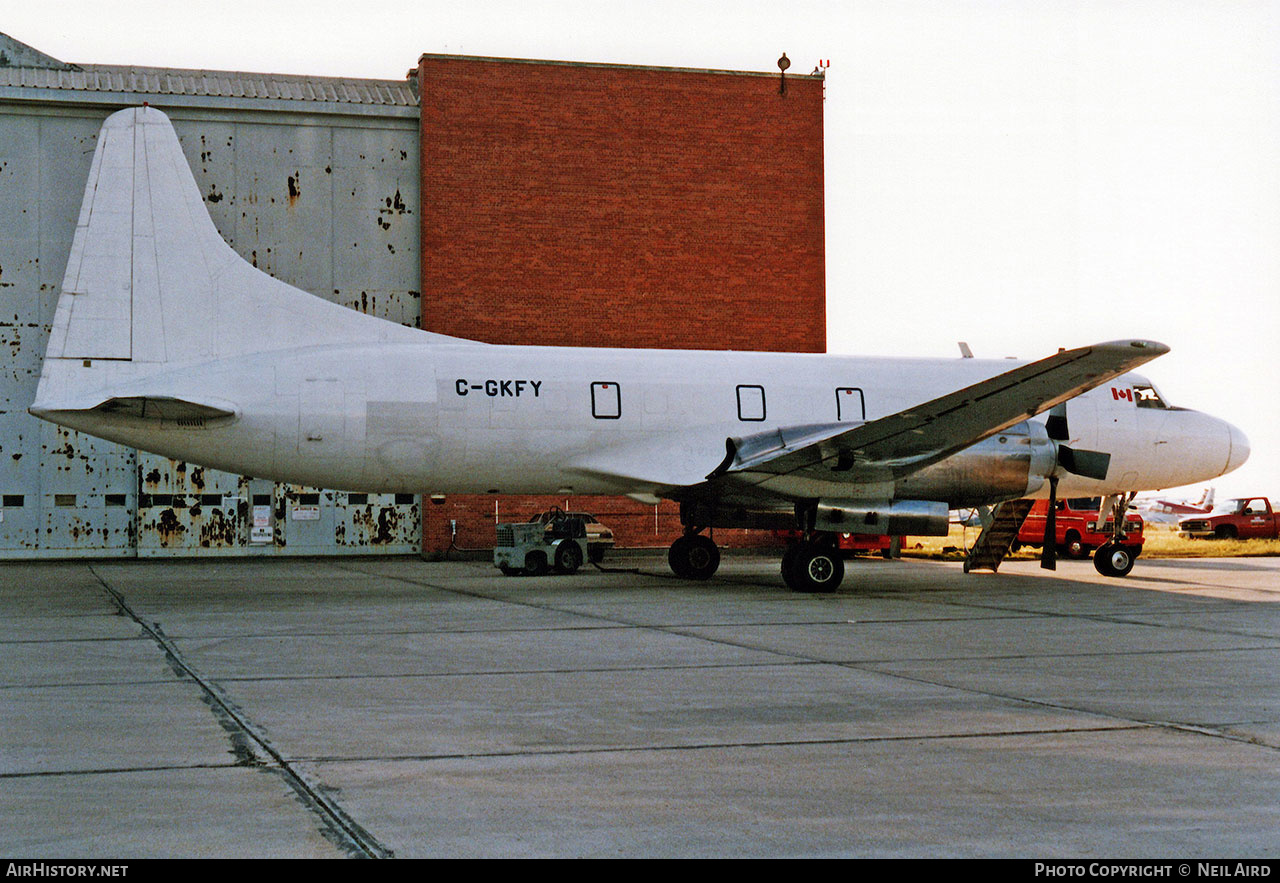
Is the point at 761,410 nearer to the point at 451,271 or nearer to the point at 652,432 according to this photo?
the point at 652,432

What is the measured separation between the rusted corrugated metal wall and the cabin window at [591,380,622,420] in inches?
525

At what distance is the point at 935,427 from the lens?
1842 cm

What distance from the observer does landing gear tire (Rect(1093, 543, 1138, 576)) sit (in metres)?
24.0

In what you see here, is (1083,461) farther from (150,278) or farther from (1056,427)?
(150,278)

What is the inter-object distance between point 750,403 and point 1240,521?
30855mm

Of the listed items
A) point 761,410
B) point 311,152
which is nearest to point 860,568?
point 761,410

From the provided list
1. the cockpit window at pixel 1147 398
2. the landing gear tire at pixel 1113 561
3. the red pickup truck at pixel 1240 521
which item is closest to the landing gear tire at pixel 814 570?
the landing gear tire at pixel 1113 561

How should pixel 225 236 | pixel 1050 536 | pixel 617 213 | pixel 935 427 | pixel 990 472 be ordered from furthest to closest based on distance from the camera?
pixel 617 213, pixel 225 236, pixel 1050 536, pixel 990 472, pixel 935 427

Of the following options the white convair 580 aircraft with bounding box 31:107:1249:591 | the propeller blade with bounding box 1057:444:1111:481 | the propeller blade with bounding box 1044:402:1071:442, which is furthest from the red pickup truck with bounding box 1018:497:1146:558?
the propeller blade with bounding box 1044:402:1071:442

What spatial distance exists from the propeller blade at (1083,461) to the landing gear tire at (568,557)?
986 centimetres

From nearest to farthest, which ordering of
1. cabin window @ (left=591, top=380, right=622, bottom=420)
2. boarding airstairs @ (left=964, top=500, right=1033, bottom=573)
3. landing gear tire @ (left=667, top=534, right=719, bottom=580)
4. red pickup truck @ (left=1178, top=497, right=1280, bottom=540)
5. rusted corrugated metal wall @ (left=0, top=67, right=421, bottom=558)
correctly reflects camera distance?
cabin window @ (left=591, top=380, right=622, bottom=420) → landing gear tire @ (left=667, top=534, right=719, bottom=580) → boarding airstairs @ (left=964, top=500, right=1033, bottom=573) → rusted corrugated metal wall @ (left=0, top=67, right=421, bottom=558) → red pickup truck @ (left=1178, top=497, right=1280, bottom=540)

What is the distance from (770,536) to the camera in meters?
35.5

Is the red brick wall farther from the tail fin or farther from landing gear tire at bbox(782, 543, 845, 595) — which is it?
landing gear tire at bbox(782, 543, 845, 595)

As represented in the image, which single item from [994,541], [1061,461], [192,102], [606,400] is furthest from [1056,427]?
[192,102]
